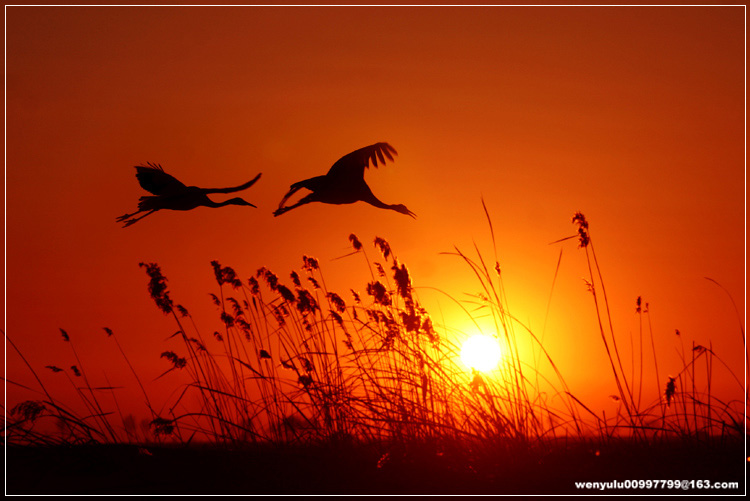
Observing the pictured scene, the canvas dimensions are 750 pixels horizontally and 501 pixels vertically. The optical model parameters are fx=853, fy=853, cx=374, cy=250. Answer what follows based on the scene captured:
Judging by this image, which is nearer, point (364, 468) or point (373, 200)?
point (364, 468)

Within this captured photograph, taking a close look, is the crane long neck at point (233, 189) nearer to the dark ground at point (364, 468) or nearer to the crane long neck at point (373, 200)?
the crane long neck at point (373, 200)

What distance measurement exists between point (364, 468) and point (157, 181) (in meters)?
2.05

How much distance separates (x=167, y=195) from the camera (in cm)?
484

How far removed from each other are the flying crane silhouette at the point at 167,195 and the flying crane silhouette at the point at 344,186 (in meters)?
0.35

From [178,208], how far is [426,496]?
2.20 m

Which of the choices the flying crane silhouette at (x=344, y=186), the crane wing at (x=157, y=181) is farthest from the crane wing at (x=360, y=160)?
the crane wing at (x=157, y=181)

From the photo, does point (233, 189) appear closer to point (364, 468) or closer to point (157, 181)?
point (157, 181)

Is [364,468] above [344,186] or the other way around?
the other way around

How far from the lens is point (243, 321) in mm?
5160

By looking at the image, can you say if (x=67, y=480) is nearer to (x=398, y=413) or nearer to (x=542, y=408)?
(x=398, y=413)

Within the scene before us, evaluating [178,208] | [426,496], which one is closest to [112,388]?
[178,208]

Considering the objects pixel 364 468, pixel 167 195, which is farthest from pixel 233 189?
pixel 364 468

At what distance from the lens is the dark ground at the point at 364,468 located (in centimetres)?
388

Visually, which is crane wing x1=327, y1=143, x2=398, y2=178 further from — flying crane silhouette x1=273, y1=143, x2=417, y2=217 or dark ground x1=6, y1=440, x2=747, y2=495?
dark ground x1=6, y1=440, x2=747, y2=495
